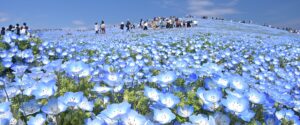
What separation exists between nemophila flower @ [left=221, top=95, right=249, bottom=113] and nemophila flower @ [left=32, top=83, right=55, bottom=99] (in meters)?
0.91

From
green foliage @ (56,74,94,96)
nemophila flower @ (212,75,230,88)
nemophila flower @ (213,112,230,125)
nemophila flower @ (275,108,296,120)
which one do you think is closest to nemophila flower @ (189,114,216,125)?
nemophila flower @ (213,112,230,125)

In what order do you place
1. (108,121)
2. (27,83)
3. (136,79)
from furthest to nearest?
(136,79) → (27,83) → (108,121)

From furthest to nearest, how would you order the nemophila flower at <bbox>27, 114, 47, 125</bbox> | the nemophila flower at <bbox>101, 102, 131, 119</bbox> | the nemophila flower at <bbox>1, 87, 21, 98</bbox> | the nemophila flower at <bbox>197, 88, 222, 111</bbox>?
the nemophila flower at <bbox>1, 87, 21, 98</bbox> < the nemophila flower at <bbox>197, 88, 222, 111</bbox> < the nemophila flower at <bbox>27, 114, 47, 125</bbox> < the nemophila flower at <bbox>101, 102, 131, 119</bbox>

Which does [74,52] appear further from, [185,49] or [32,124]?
[32,124]

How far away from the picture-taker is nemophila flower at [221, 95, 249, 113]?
2314 millimetres

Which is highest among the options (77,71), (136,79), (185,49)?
(77,71)

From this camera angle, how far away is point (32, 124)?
218 centimetres

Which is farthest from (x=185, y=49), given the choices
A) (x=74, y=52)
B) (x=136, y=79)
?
(x=136, y=79)

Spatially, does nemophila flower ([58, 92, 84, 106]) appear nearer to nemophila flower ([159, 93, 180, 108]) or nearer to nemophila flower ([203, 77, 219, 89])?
nemophila flower ([159, 93, 180, 108])

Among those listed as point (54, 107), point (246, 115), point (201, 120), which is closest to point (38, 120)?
point (54, 107)

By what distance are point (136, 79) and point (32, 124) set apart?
181 centimetres

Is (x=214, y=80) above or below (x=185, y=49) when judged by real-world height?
above

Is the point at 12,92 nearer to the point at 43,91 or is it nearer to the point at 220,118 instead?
the point at 43,91

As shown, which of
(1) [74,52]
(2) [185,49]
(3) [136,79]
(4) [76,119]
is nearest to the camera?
(4) [76,119]
